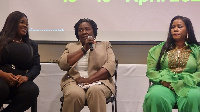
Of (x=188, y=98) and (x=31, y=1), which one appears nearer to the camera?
(x=188, y=98)

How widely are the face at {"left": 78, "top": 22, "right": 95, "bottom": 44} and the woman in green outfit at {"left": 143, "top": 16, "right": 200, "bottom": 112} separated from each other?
0.69 m

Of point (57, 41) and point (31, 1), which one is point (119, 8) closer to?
point (57, 41)

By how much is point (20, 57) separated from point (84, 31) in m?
0.71

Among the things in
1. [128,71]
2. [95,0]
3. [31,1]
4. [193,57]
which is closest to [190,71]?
[193,57]

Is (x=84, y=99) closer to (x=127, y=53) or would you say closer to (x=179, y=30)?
(x=179, y=30)

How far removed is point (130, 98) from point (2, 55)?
1597 millimetres

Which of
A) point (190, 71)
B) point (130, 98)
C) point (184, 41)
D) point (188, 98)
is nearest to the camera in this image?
point (188, 98)

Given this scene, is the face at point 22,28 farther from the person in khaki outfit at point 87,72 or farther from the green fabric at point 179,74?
the green fabric at point 179,74

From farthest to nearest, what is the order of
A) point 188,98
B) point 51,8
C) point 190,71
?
point 51,8
point 190,71
point 188,98

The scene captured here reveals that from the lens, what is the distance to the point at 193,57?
9.09 ft

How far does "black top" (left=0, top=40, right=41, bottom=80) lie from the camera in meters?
2.74

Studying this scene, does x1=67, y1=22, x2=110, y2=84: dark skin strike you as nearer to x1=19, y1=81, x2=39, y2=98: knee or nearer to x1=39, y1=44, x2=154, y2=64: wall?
x1=19, y1=81, x2=39, y2=98: knee

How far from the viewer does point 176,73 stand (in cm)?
266

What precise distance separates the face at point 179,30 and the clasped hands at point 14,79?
5.06 ft
